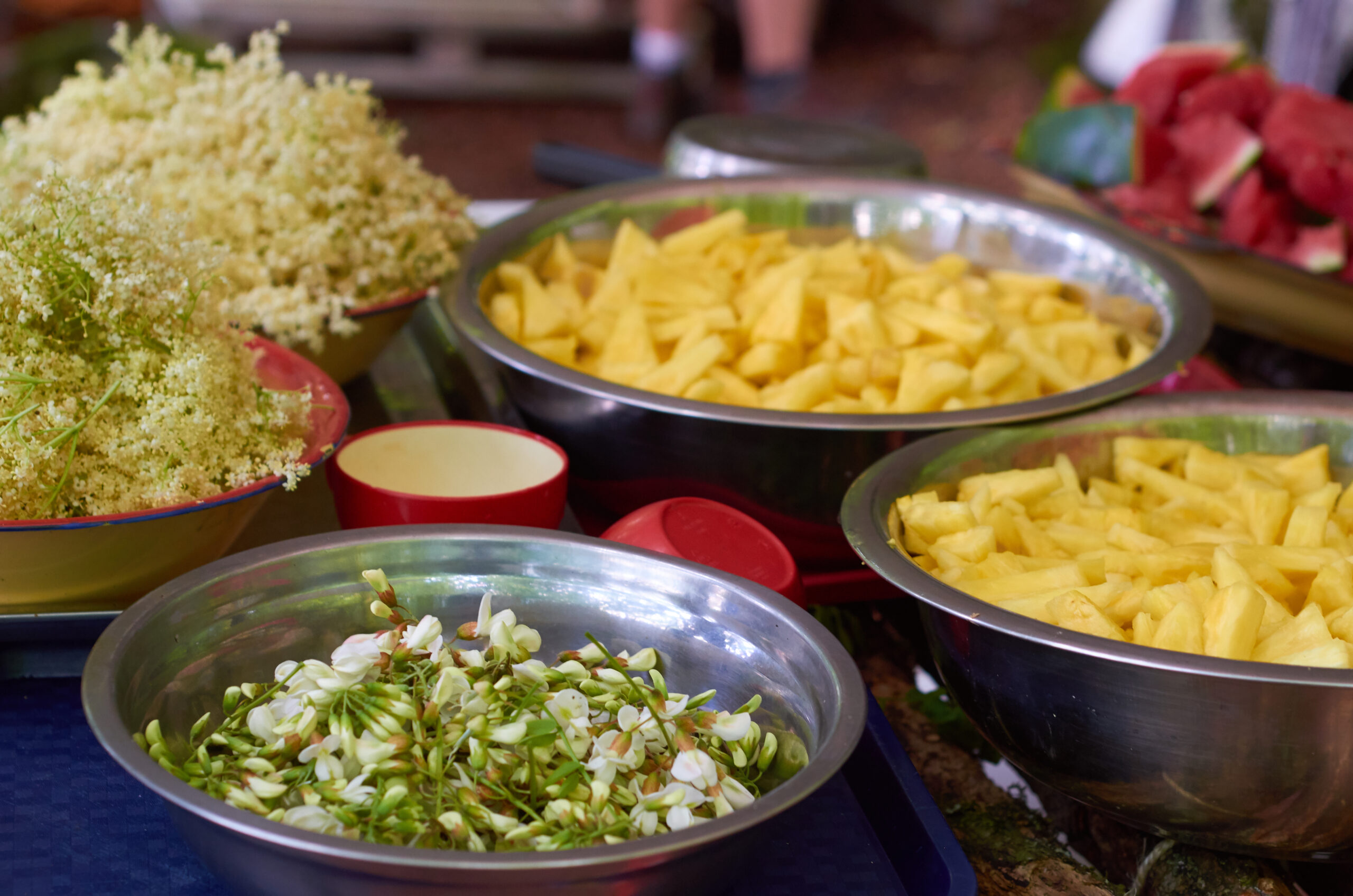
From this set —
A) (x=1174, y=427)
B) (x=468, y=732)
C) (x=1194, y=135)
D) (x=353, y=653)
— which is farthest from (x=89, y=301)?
(x=1194, y=135)

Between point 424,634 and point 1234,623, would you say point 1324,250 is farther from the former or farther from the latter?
point 424,634

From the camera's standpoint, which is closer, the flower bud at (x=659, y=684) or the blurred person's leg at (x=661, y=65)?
the flower bud at (x=659, y=684)

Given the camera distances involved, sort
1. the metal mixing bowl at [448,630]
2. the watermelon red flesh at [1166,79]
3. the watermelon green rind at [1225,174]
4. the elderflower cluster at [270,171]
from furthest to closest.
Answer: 1. the watermelon red flesh at [1166,79]
2. the watermelon green rind at [1225,174]
3. the elderflower cluster at [270,171]
4. the metal mixing bowl at [448,630]

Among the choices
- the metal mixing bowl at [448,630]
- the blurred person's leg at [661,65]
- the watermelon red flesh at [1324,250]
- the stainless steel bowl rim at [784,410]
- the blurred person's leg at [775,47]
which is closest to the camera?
the metal mixing bowl at [448,630]

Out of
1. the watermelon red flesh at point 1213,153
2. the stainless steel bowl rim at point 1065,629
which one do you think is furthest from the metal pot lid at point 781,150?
the stainless steel bowl rim at point 1065,629

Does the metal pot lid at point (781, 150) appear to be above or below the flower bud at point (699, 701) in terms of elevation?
above

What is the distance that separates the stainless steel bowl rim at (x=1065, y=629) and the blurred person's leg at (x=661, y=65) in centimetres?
416

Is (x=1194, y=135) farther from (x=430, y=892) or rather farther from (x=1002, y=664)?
(x=430, y=892)

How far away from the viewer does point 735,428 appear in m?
1.09

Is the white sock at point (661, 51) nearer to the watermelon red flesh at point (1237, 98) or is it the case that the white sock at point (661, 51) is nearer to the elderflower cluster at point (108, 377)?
the watermelon red flesh at point (1237, 98)

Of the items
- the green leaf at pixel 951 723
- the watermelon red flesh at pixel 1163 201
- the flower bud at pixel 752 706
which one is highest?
the watermelon red flesh at pixel 1163 201

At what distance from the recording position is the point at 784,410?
1120mm

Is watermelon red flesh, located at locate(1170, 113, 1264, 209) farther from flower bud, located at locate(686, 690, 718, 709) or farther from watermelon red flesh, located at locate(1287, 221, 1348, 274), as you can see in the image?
flower bud, located at locate(686, 690, 718, 709)

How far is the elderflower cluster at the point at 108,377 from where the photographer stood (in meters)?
0.89
